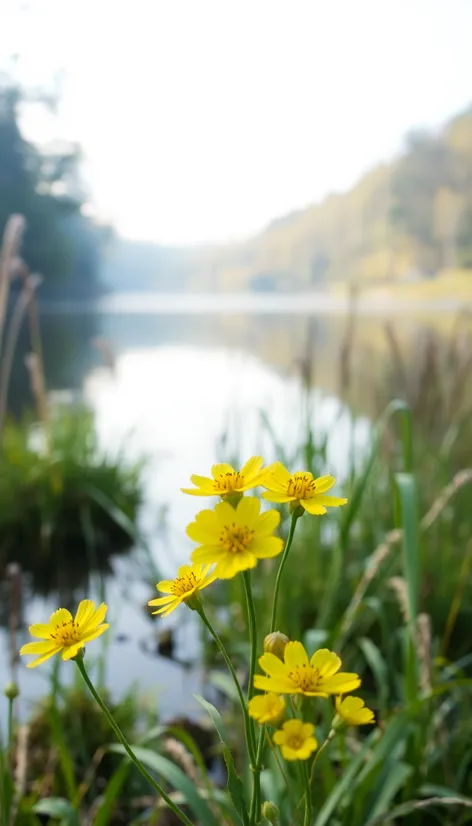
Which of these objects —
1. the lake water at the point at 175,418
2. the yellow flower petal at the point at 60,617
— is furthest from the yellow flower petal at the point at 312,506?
the lake water at the point at 175,418

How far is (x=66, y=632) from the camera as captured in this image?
257 mm

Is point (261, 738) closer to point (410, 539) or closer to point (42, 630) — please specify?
point (42, 630)

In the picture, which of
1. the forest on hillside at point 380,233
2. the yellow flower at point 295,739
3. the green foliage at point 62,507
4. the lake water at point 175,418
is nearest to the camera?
the yellow flower at point 295,739

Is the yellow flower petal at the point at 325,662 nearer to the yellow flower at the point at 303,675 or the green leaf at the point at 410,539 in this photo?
the yellow flower at the point at 303,675

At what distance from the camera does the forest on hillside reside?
29.8m

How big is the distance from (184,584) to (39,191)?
47.9 feet

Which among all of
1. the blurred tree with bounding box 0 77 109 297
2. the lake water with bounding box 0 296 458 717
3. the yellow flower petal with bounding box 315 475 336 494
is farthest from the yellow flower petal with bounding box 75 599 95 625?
the blurred tree with bounding box 0 77 109 297

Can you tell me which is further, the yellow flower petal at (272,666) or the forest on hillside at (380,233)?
the forest on hillside at (380,233)

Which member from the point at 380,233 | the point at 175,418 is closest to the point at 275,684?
the point at 175,418

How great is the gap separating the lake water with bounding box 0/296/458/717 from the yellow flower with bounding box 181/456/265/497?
86 centimetres

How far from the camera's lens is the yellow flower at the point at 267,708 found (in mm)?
226

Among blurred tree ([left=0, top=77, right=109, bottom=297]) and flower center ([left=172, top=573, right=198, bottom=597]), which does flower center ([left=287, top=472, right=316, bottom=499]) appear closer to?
flower center ([left=172, top=573, right=198, bottom=597])

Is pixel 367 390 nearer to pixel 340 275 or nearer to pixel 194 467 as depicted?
pixel 194 467

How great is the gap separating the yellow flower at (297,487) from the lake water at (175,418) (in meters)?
0.87
